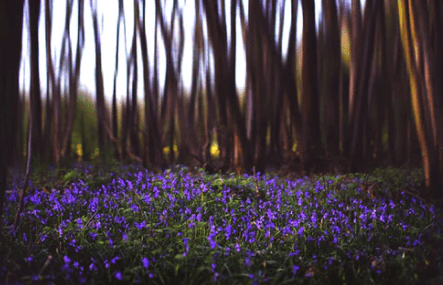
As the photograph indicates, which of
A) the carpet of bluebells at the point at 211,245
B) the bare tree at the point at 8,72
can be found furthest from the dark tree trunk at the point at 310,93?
the bare tree at the point at 8,72

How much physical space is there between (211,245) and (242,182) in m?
2.86

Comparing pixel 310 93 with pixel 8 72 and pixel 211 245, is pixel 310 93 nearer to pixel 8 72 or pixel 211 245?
pixel 211 245

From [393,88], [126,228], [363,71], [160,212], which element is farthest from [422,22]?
[393,88]

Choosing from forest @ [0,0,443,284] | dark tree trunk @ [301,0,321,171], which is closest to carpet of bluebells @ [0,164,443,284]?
forest @ [0,0,443,284]

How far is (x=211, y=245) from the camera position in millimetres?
3307

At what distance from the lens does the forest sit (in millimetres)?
3352

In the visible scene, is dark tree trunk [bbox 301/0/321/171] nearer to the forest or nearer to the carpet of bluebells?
the forest

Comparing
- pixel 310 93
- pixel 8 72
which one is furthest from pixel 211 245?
pixel 310 93

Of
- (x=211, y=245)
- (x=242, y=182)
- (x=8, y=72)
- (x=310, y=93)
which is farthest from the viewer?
(x=310, y=93)

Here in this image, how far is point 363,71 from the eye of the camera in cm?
877

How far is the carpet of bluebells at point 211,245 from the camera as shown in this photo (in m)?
3.24

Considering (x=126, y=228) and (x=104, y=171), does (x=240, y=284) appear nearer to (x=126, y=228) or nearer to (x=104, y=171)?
(x=126, y=228)

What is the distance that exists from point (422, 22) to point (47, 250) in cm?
580

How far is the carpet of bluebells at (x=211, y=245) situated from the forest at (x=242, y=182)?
0.07ft
